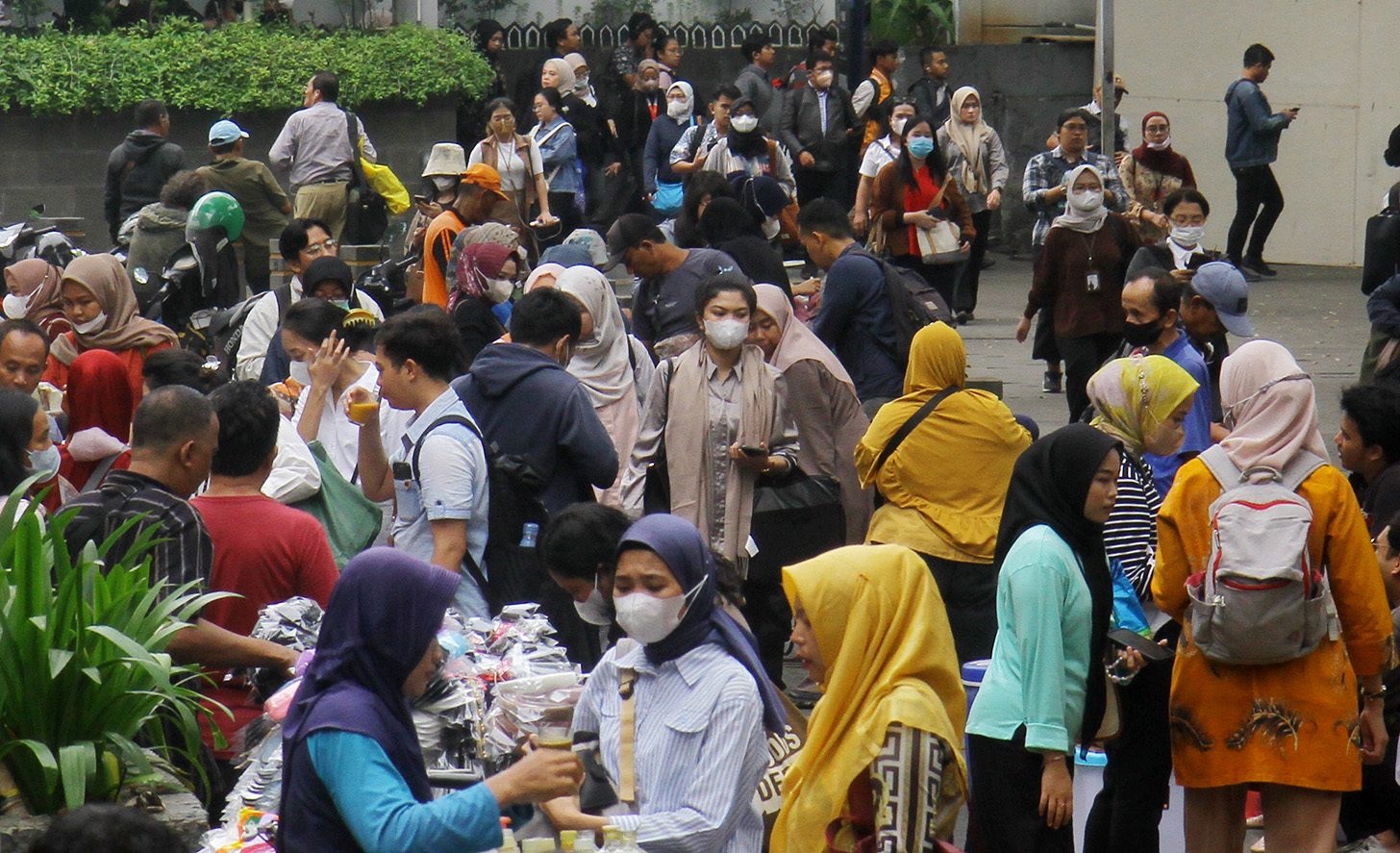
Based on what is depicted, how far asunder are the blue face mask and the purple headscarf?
891 centimetres

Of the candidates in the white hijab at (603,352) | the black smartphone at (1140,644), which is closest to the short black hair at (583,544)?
the black smartphone at (1140,644)

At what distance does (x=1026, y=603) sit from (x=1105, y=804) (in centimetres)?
105

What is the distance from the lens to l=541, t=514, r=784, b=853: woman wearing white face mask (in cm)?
359

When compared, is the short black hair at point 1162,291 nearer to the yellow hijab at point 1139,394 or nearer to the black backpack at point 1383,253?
the yellow hijab at point 1139,394

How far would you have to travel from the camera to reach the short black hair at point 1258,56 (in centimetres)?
1585

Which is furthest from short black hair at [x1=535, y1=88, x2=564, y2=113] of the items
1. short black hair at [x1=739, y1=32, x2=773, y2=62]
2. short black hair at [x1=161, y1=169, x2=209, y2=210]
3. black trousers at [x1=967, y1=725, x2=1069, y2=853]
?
black trousers at [x1=967, y1=725, x2=1069, y2=853]

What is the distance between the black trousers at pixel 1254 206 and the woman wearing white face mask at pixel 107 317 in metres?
11.4

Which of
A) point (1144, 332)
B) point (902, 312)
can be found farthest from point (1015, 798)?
point (902, 312)

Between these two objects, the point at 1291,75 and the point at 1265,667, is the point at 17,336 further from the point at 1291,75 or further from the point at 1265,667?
the point at 1291,75

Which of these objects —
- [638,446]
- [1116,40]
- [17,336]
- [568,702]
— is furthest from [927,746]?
[1116,40]

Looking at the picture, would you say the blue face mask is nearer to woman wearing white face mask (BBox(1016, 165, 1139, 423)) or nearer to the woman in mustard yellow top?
woman wearing white face mask (BBox(1016, 165, 1139, 423))

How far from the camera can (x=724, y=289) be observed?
253 inches

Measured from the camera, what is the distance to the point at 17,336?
21.0 ft

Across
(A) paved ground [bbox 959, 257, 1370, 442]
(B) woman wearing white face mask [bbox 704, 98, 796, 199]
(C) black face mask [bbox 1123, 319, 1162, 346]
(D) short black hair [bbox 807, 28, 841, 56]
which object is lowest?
(A) paved ground [bbox 959, 257, 1370, 442]
